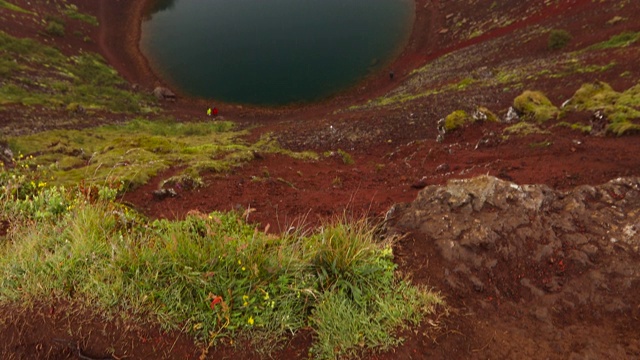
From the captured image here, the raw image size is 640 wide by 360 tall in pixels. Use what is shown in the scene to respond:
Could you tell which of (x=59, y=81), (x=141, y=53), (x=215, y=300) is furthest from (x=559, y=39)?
(x=141, y=53)

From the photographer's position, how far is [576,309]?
4.72 m

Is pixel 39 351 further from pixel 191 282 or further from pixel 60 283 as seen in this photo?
pixel 191 282

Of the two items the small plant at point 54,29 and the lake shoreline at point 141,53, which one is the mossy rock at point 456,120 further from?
the small plant at point 54,29

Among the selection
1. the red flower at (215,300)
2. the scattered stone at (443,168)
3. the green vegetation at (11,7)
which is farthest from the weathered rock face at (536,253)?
the green vegetation at (11,7)

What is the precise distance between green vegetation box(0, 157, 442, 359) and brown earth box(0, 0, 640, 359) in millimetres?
198

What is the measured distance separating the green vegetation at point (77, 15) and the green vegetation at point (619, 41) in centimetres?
6167

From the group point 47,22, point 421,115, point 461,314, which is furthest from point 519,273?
point 47,22

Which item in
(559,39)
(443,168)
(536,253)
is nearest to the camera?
(536,253)

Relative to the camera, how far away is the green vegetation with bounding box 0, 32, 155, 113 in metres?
31.3

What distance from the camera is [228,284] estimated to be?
4.30m

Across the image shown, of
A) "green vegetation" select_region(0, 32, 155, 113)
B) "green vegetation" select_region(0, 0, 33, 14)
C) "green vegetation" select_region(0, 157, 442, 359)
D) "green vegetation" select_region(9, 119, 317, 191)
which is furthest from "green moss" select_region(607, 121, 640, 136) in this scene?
"green vegetation" select_region(0, 0, 33, 14)

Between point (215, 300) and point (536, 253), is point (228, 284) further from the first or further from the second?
point (536, 253)

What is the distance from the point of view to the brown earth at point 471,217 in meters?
3.99

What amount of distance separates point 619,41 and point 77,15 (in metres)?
65.0
